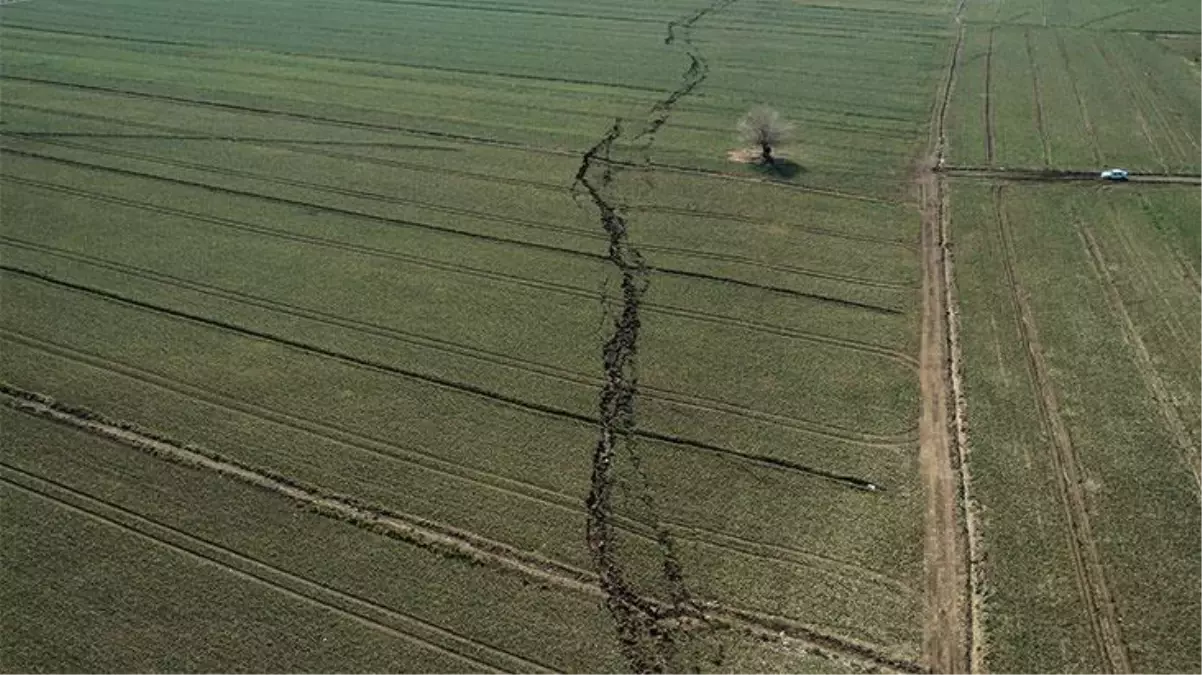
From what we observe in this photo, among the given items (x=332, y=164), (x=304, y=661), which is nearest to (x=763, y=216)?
(x=332, y=164)

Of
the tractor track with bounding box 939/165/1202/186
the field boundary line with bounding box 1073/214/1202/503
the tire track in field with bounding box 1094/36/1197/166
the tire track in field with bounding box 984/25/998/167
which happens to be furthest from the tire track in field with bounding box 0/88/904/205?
the tire track in field with bounding box 1094/36/1197/166

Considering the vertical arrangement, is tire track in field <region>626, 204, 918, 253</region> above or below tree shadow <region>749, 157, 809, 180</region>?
below

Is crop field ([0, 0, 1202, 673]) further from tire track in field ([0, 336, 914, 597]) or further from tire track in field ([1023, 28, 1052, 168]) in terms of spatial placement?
tire track in field ([1023, 28, 1052, 168])

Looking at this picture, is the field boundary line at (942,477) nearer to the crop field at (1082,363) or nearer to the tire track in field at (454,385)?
the crop field at (1082,363)

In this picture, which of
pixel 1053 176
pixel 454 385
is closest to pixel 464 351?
pixel 454 385

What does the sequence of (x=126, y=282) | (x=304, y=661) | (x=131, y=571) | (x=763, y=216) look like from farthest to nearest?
1. (x=763, y=216)
2. (x=126, y=282)
3. (x=131, y=571)
4. (x=304, y=661)

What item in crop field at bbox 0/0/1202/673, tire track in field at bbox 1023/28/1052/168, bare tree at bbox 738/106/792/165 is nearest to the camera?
crop field at bbox 0/0/1202/673

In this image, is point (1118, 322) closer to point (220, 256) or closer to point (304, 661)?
point (304, 661)
